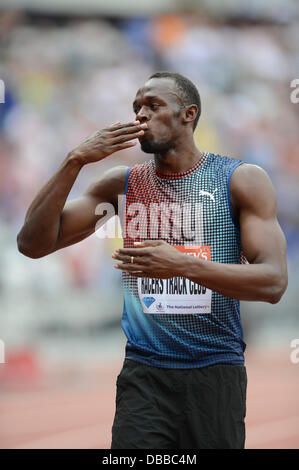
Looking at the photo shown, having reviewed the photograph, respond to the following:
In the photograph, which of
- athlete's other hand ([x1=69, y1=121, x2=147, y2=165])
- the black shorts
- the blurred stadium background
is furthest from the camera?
the blurred stadium background

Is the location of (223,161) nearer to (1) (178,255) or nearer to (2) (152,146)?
(2) (152,146)

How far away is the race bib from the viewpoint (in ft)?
10.4

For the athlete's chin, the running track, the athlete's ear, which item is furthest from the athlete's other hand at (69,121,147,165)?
the running track

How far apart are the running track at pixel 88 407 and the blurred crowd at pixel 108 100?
4.62 ft

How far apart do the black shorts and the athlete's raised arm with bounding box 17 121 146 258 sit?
0.77 m

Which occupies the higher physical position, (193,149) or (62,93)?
(62,93)

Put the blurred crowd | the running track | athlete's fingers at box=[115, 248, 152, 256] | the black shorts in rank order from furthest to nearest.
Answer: the blurred crowd → the running track → the black shorts → athlete's fingers at box=[115, 248, 152, 256]

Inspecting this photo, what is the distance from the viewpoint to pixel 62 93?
10.2 meters

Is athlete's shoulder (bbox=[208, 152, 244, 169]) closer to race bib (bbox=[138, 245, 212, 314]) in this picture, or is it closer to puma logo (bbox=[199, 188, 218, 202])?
puma logo (bbox=[199, 188, 218, 202])

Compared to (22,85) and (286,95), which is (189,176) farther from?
(286,95)

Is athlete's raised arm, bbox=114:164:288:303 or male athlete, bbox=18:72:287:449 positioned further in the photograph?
male athlete, bbox=18:72:287:449

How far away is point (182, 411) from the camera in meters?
3.04
